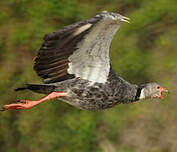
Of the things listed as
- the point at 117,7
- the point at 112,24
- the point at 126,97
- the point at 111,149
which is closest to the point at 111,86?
the point at 126,97

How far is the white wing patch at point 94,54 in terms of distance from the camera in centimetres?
586

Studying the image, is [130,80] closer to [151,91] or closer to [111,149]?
[111,149]

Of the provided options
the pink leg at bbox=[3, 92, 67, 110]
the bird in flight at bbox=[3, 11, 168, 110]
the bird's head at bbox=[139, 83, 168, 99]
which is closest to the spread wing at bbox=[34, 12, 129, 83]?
the bird in flight at bbox=[3, 11, 168, 110]

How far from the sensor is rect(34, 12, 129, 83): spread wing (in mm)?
5696

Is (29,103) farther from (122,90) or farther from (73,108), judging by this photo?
(73,108)

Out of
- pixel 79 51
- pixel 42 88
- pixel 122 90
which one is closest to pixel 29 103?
pixel 42 88

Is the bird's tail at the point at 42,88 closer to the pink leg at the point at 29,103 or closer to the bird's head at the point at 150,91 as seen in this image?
the pink leg at the point at 29,103

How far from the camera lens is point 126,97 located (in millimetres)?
6809

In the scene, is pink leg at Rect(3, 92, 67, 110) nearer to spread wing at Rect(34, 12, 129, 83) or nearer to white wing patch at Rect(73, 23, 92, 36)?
spread wing at Rect(34, 12, 129, 83)

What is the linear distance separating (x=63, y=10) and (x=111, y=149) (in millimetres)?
1807

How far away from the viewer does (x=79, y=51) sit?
6.29 m

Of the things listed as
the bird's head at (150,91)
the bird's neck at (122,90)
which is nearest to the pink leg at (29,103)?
the bird's neck at (122,90)

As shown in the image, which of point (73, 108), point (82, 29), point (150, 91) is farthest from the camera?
point (73, 108)

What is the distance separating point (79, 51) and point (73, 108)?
243 cm
